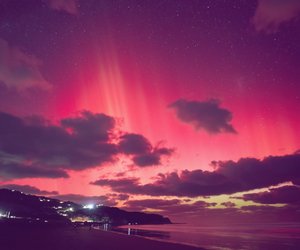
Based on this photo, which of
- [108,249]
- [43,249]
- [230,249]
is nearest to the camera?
[43,249]

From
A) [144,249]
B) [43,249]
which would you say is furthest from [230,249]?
[43,249]

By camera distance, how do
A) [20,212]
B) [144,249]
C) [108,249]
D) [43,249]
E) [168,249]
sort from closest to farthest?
1. [43,249]
2. [108,249]
3. [144,249]
4. [168,249]
5. [20,212]

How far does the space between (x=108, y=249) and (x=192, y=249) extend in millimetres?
12767

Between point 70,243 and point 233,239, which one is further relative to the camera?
point 233,239

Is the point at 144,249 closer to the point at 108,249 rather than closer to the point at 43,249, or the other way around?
the point at 108,249

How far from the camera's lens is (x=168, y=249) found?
127 ft

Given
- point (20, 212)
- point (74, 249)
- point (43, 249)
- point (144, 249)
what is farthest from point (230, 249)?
point (20, 212)

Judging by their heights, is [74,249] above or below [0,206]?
below

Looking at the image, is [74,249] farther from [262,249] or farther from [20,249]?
[262,249]

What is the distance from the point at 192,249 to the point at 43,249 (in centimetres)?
1956

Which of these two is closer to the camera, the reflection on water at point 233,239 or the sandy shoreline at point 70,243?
the sandy shoreline at point 70,243

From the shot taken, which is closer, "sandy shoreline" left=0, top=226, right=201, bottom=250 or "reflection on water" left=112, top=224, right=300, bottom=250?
"sandy shoreline" left=0, top=226, right=201, bottom=250

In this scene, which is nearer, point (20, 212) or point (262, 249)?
point (262, 249)

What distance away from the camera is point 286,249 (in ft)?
156
